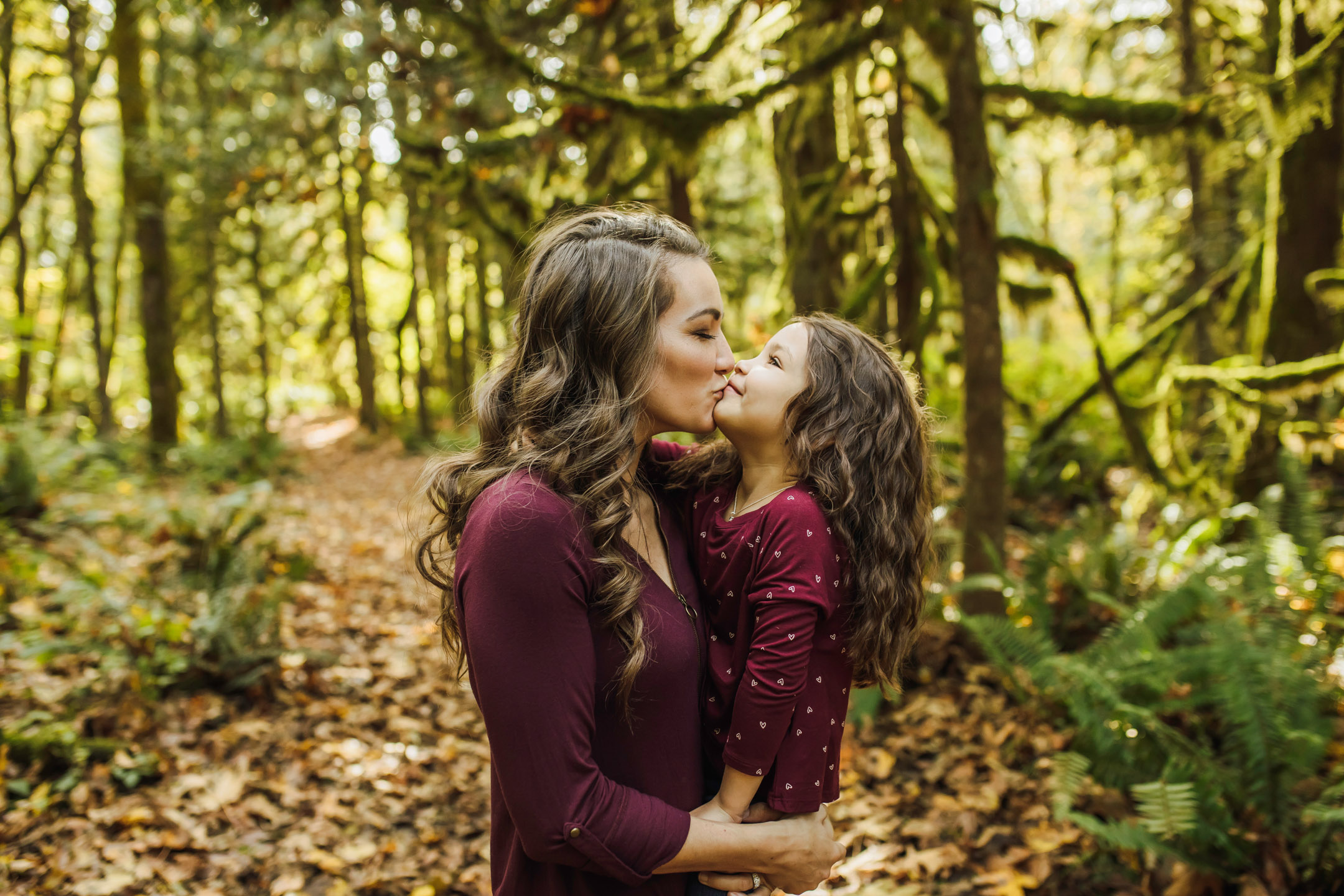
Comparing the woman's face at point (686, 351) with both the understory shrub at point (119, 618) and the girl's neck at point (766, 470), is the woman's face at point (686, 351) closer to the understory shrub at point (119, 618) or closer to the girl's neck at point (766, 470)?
the girl's neck at point (766, 470)

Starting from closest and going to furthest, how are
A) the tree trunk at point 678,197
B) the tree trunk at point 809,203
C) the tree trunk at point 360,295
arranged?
the tree trunk at point 678,197 < the tree trunk at point 809,203 < the tree trunk at point 360,295

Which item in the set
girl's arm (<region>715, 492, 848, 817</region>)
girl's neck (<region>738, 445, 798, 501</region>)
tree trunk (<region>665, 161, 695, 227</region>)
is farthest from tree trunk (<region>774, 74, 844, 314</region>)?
girl's arm (<region>715, 492, 848, 817</region>)

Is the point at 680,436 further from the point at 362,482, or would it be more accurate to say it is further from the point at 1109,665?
the point at 362,482

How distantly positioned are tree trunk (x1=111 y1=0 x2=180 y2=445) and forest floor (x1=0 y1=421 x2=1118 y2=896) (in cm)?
734

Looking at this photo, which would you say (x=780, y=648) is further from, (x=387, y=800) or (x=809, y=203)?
(x=809, y=203)

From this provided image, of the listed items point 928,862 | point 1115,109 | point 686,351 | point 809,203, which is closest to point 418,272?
point 809,203

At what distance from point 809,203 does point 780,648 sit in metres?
5.06

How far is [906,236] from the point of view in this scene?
576cm

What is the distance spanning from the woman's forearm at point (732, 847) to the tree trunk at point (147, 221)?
11.6 m

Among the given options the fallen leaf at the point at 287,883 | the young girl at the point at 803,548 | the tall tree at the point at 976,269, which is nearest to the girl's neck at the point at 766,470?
the young girl at the point at 803,548

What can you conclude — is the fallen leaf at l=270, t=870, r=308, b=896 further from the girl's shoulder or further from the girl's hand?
the girl's shoulder

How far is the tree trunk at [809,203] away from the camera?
236 inches

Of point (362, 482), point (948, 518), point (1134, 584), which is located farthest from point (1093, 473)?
point (362, 482)

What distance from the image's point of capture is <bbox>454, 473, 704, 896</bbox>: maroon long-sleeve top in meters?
1.28
